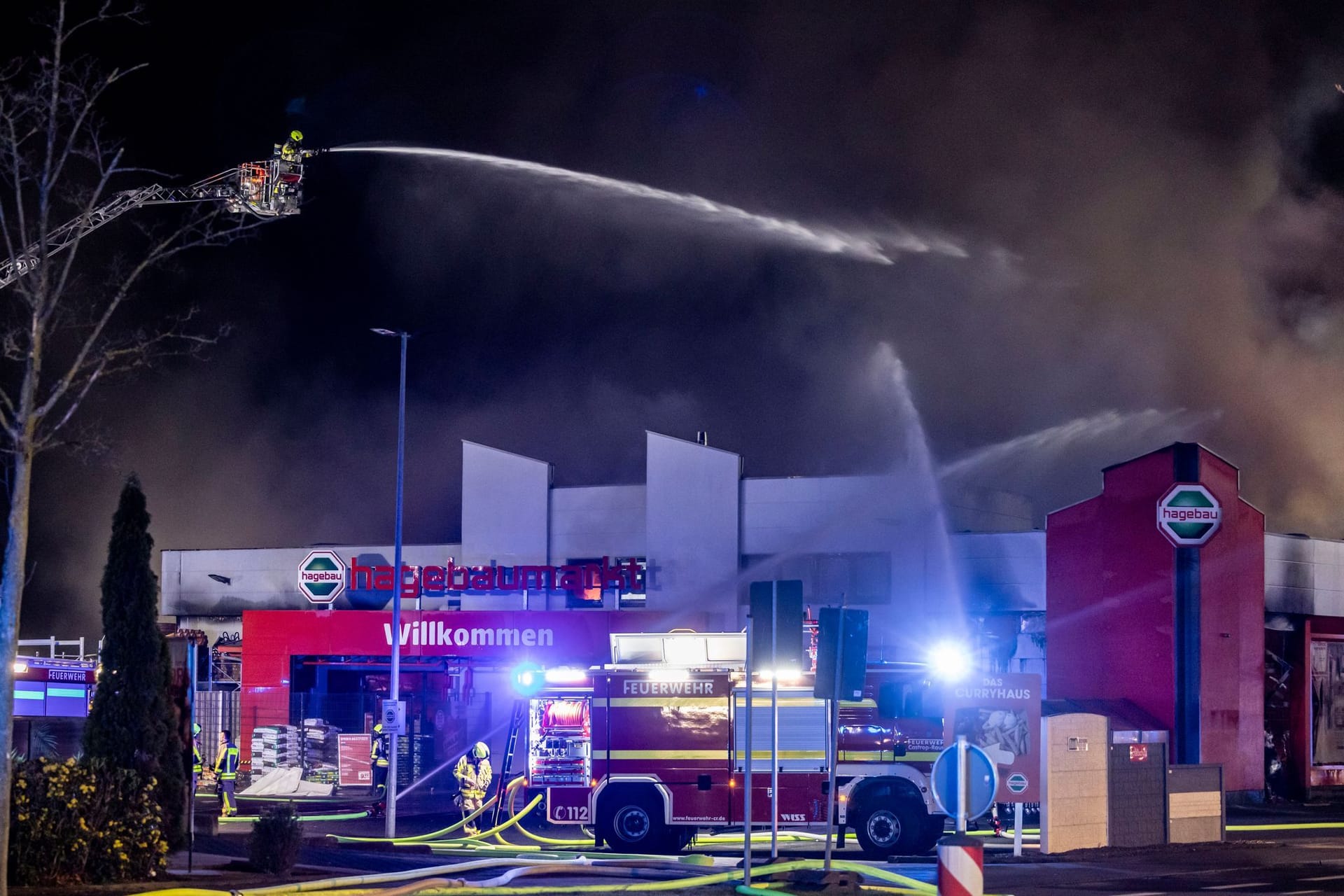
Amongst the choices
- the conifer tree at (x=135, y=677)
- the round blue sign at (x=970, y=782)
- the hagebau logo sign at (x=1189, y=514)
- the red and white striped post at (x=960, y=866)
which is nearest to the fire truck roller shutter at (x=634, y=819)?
the conifer tree at (x=135, y=677)

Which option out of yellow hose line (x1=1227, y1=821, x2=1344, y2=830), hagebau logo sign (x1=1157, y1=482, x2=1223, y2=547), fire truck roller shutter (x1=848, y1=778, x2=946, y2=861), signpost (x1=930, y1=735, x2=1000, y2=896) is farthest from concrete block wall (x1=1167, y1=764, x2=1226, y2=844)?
signpost (x1=930, y1=735, x2=1000, y2=896)

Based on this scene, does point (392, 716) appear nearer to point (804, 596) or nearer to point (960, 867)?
point (960, 867)

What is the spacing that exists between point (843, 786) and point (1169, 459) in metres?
13.8

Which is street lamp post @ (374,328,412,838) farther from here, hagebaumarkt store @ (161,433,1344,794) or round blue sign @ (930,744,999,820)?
round blue sign @ (930,744,999,820)

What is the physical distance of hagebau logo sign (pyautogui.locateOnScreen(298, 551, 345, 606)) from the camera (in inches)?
1722

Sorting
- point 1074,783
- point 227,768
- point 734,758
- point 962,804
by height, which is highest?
point 962,804

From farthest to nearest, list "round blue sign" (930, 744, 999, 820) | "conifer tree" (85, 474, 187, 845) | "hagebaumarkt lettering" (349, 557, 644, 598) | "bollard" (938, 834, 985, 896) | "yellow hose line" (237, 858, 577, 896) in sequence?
"hagebaumarkt lettering" (349, 557, 644, 598), "conifer tree" (85, 474, 187, 845), "yellow hose line" (237, 858, 577, 896), "round blue sign" (930, 744, 999, 820), "bollard" (938, 834, 985, 896)

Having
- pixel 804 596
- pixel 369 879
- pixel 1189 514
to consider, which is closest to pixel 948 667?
pixel 369 879

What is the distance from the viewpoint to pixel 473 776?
Answer: 87.3 ft

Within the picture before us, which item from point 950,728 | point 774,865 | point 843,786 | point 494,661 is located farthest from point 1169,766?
point 494,661

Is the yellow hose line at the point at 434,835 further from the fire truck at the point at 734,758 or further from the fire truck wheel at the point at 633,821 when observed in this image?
the fire truck wheel at the point at 633,821

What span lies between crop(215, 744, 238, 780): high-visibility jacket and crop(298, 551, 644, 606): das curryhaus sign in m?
8.71

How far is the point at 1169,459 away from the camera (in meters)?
31.5

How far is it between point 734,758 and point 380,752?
11.8 meters
